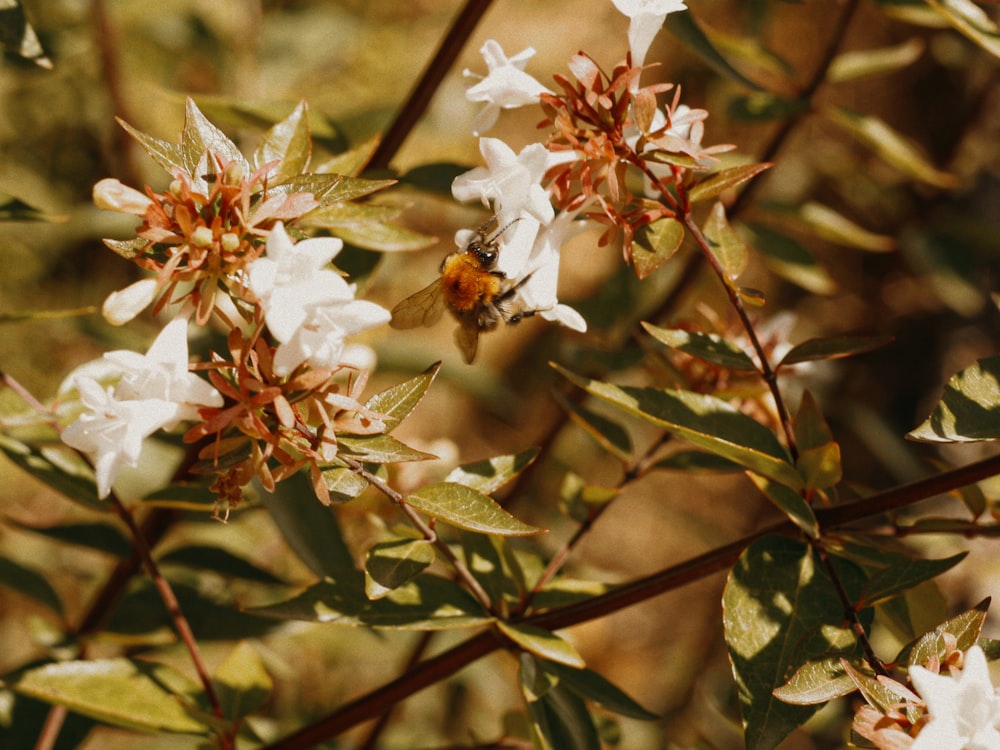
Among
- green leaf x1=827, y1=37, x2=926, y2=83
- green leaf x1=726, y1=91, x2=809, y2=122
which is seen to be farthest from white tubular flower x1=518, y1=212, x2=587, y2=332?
green leaf x1=827, y1=37, x2=926, y2=83

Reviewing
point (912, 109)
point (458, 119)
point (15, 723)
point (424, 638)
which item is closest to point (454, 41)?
point (424, 638)

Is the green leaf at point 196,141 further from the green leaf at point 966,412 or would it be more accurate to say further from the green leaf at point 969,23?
the green leaf at point 969,23

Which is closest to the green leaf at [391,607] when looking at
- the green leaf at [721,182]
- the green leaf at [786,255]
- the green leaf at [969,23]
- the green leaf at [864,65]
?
the green leaf at [721,182]

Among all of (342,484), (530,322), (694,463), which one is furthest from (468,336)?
(530,322)

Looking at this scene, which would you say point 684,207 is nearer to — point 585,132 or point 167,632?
point 585,132

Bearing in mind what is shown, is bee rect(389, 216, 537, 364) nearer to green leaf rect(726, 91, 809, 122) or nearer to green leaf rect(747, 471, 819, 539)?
green leaf rect(747, 471, 819, 539)

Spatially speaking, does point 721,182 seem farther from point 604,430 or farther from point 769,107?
point 769,107
